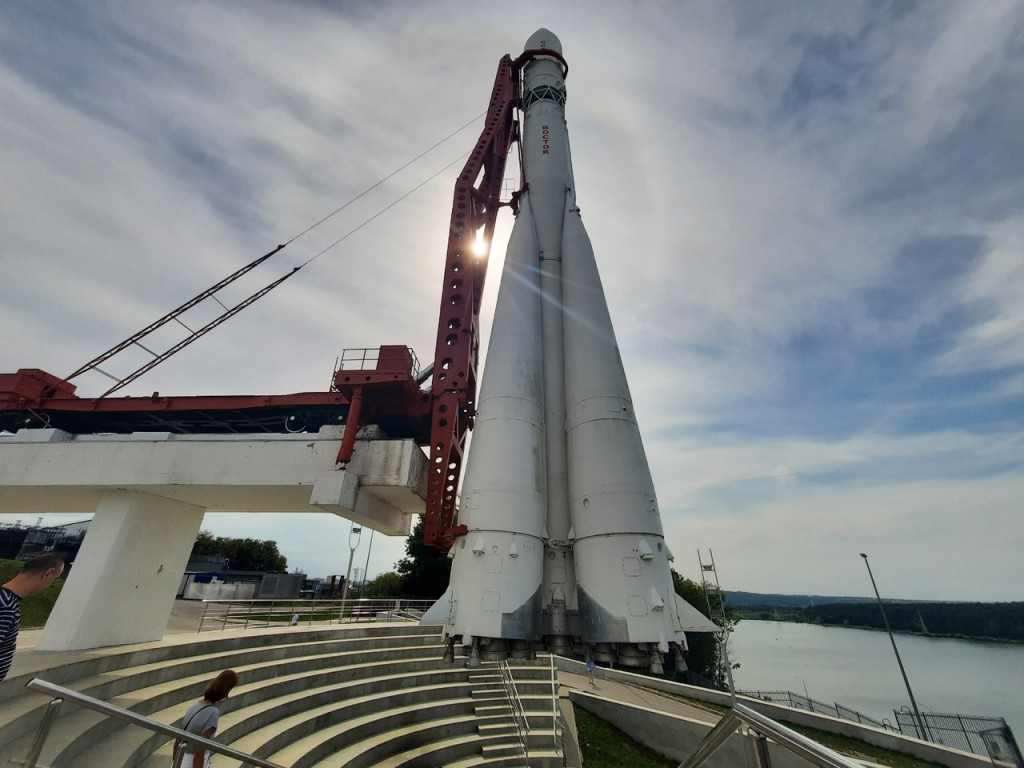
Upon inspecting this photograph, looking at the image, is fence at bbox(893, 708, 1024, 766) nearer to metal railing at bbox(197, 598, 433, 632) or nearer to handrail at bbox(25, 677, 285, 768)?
handrail at bbox(25, 677, 285, 768)

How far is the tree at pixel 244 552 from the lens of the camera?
53.0m

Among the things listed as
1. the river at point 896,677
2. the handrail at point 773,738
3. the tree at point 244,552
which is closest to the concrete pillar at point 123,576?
the handrail at point 773,738

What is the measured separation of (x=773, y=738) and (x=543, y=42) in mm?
20729

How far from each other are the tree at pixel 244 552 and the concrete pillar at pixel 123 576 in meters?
50.3

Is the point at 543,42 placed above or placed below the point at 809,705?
above

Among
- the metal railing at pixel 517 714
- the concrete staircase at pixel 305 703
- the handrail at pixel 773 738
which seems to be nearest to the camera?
the handrail at pixel 773 738

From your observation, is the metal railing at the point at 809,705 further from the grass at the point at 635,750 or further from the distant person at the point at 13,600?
the distant person at the point at 13,600

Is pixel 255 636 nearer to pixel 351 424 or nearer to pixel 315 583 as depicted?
pixel 351 424

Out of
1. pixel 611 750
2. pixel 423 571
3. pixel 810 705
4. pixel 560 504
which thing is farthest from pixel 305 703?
pixel 423 571

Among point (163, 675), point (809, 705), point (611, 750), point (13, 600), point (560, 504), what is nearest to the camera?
point (13, 600)

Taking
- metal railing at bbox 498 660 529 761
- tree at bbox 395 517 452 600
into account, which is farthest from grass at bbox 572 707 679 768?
tree at bbox 395 517 452 600

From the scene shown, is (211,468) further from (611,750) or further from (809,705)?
(809,705)

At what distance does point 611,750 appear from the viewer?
10711 millimetres

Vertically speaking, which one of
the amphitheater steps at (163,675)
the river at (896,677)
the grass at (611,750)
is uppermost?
the amphitheater steps at (163,675)
